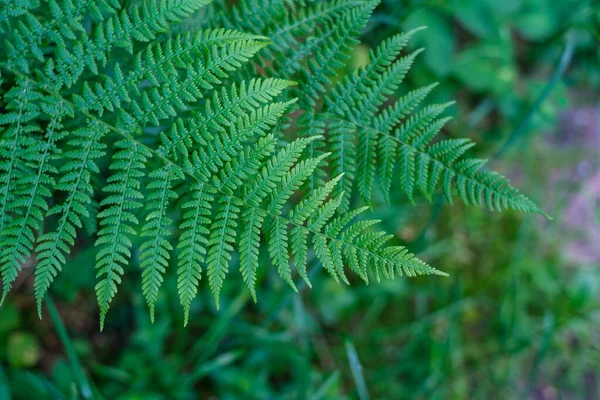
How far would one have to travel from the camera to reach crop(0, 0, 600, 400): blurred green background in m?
2.22

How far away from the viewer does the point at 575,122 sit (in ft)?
11.6

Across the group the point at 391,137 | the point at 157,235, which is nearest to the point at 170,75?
the point at 157,235

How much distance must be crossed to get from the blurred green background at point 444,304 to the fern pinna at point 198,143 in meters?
0.62

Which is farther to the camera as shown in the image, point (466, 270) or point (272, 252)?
point (466, 270)

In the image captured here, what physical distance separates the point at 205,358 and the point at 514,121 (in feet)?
7.27

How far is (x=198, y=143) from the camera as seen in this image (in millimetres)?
1488

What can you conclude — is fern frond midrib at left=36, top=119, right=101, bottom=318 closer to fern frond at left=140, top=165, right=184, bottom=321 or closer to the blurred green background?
fern frond at left=140, top=165, right=184, bottom=321

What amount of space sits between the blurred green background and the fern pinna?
0.62 metres

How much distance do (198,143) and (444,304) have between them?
74.6 inches

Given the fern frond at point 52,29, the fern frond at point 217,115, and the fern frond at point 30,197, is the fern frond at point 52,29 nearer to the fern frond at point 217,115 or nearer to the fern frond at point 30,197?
the fern frond at point 30,197

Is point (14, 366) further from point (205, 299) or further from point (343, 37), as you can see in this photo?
point (343, 37)

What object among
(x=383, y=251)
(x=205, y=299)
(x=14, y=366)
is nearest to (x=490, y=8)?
(x=383, y=251)

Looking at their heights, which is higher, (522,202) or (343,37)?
(343,37)

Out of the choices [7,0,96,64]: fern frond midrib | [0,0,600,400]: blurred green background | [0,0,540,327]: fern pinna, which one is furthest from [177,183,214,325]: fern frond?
[0,0,600,400]: blurred green background
